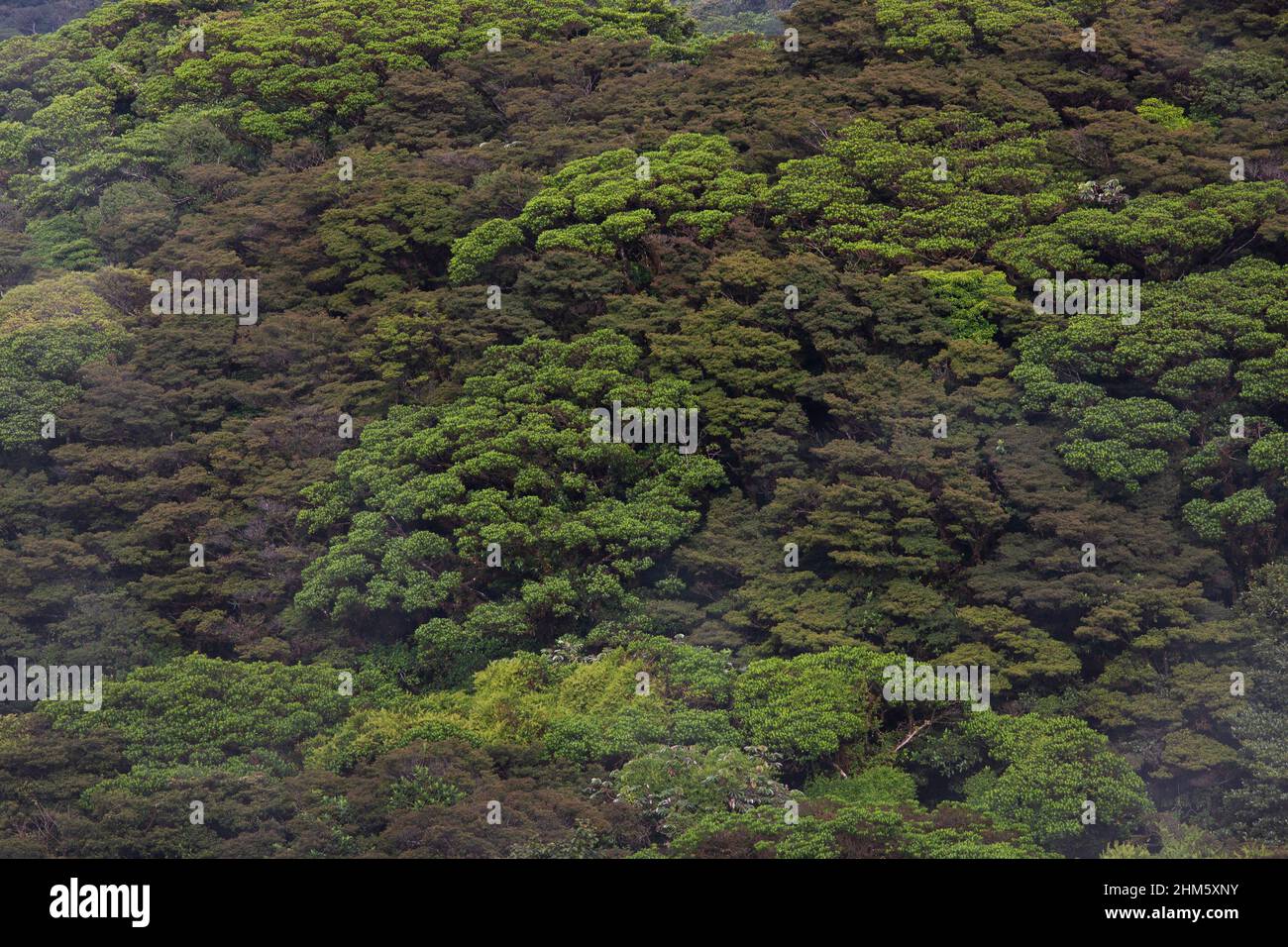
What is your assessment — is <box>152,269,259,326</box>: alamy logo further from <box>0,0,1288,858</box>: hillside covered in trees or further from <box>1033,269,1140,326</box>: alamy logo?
<box>1033,269,1140,326</box>: alamy logo

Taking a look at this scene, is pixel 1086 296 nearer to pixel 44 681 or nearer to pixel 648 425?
pixel 648 425

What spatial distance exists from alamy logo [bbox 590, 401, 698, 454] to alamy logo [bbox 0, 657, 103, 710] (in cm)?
880

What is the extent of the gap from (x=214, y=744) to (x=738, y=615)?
8.00m

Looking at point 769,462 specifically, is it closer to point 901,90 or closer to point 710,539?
point 710,539

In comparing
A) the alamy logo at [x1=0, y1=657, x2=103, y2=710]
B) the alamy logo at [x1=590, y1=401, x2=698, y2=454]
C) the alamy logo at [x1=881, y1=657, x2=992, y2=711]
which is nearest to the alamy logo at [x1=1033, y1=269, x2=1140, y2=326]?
the alamy logo at [x1=590, y1=401, x2=698, y2=454]

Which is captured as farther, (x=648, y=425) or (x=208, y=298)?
(x=208, y=298)

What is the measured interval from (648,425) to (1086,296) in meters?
7.76

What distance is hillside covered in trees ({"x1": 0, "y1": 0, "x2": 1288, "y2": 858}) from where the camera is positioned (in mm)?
26875

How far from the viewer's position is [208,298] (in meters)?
36.8

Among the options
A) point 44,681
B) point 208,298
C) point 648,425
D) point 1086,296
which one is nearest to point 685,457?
point 648,425

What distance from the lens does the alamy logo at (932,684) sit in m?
28.1

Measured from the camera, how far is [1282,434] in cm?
2964
